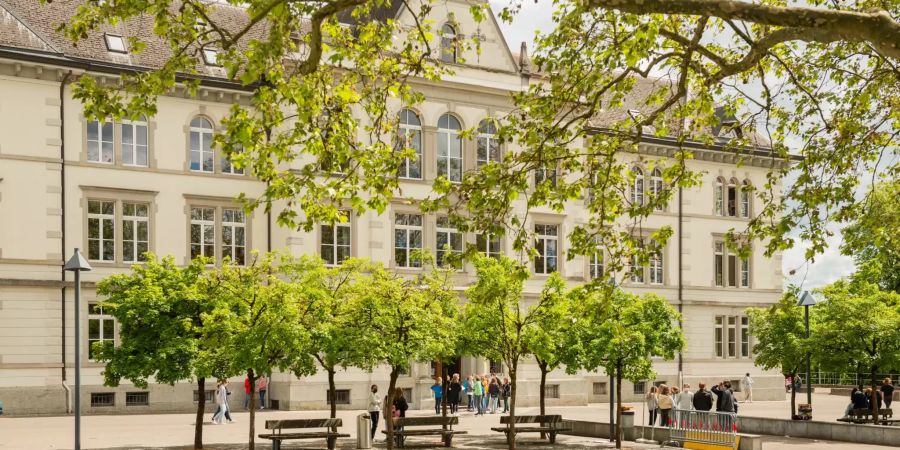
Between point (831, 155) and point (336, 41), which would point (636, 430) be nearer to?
point (831, 155)

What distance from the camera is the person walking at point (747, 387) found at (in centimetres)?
5494

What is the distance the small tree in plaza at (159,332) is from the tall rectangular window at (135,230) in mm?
13113

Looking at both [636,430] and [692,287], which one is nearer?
[636,430]

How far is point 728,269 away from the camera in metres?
57.3

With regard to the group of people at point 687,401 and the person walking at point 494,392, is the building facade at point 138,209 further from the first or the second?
the group of people at point 687,401

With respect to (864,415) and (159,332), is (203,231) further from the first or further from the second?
(864,415)

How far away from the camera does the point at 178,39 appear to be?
13430 millimetres

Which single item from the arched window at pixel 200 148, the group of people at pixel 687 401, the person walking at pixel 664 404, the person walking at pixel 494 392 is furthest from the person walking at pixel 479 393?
the arched window at pixel 200 148

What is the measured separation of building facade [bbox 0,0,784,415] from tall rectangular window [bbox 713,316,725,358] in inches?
312

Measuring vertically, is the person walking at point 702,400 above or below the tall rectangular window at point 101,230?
below

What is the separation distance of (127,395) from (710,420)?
68.4 feet

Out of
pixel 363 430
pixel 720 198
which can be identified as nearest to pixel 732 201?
pixel 720 198

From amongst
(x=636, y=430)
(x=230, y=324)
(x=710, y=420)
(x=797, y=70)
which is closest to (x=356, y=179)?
(x=797, y=70)

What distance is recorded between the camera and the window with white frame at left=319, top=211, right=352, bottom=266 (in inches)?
1740
